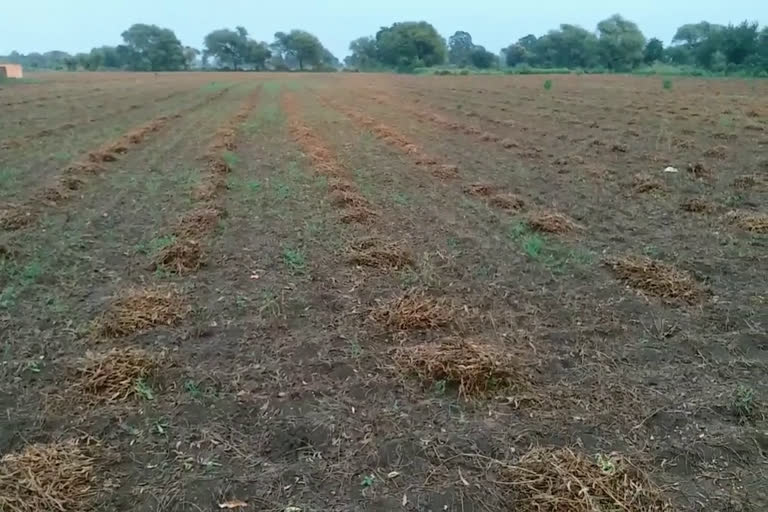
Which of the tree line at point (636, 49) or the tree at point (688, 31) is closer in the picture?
the tree line at point (636, 49)

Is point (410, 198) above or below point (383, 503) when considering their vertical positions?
above

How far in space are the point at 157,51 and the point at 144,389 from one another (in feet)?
355

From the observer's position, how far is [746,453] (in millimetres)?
2971

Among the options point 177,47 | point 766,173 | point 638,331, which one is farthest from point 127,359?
point 177,47

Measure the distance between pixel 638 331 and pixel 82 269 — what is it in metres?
4.89

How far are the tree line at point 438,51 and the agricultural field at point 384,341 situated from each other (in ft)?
136

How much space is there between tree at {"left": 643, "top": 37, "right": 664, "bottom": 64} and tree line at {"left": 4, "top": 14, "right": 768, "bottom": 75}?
10 centimetres

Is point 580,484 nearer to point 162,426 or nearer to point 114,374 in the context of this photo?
point 162,426

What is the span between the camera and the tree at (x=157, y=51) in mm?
98562

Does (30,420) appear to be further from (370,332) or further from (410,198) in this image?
(410,198)

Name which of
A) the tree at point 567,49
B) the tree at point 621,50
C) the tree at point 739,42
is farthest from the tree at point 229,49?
the tree at point 739,42

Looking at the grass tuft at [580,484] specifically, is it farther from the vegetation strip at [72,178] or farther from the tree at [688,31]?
the tree at [688,31]

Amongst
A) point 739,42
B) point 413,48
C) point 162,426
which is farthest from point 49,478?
point 413,48

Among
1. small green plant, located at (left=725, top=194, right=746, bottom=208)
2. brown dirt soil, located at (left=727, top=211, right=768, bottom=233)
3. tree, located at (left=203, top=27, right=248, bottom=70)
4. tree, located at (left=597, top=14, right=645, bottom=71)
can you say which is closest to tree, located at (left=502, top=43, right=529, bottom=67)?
tree, located at (left=597, top=14, right=645, bottom=71)
